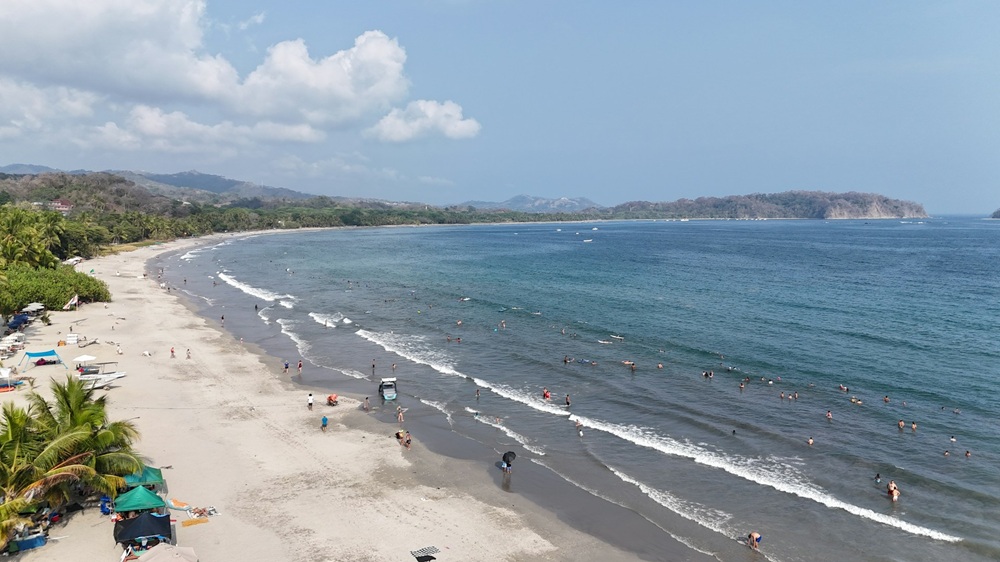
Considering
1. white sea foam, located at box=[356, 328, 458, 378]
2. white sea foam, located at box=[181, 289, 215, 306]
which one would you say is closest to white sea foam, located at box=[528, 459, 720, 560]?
white sea foam, located at box=[356, 328, 458, 378]

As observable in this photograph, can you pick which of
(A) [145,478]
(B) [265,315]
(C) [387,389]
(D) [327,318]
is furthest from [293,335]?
(A) [145,478]

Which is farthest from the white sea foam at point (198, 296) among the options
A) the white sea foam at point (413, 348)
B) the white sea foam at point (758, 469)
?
the white sea foam at point (758, 469)

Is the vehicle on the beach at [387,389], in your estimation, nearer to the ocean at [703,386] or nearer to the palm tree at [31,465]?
the ocean at [703,386]

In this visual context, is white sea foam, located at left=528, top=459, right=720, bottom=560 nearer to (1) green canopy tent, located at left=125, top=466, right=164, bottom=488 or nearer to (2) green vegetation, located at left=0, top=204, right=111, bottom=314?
(1) green canopy tent, located at left=125, top=466, right=164, bottom=488

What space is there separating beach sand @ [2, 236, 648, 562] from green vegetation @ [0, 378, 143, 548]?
1426 millimetres

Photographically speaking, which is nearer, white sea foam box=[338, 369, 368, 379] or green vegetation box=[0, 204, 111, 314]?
white sea foam box=[338, 369, 368, 379]

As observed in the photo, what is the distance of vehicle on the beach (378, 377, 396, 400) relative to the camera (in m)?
35.0

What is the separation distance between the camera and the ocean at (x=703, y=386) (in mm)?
22953

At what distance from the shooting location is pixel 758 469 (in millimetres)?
26328

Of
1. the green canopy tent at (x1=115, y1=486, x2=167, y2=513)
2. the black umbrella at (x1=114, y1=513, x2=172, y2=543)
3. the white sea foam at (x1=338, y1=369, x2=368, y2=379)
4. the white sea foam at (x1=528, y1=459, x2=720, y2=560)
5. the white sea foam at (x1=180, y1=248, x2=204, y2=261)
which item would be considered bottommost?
the white sea foam at (x1=528, y1=459, x2=720, y2=560)

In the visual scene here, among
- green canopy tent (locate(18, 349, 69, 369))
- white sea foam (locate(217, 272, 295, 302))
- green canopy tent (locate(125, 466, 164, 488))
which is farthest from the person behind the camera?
white sea foam (locate(217, 272, 295, 302))

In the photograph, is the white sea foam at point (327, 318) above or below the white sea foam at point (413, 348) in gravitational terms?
above

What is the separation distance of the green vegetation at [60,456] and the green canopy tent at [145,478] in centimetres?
35

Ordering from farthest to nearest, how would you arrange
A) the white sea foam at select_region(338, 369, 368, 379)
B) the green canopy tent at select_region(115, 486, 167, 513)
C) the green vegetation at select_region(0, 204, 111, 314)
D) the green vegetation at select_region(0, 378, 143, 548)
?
the green vegetation at select_region(0, 204, 111, 314), the white sea foam at select_region(338, 369, 368, 379), the green canopy tent at select_region(115, 486, 167, 513), the green vegetation at select_region(0, 378, 143, 548)
